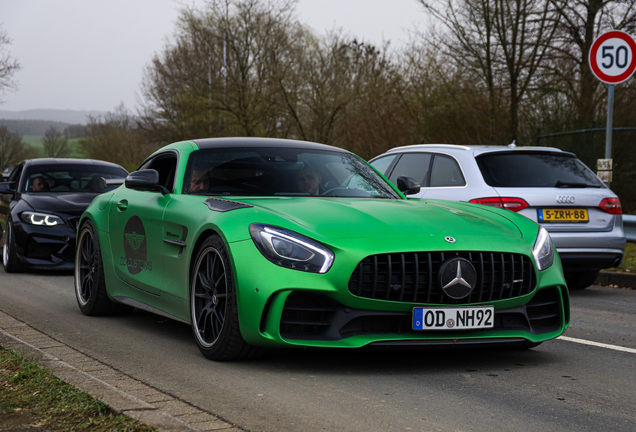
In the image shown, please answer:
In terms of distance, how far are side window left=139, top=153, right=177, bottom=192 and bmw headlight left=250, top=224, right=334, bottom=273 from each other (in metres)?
1.62

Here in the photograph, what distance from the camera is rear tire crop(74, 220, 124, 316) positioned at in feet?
22.7

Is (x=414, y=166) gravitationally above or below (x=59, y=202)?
above

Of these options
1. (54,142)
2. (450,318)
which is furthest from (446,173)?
(54,142)

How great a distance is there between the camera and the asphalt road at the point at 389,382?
3.78 meters

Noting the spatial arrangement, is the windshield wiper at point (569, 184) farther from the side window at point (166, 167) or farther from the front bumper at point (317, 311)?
the front bumper at point (317, 311)

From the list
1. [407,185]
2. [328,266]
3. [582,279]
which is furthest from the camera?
[582,279]

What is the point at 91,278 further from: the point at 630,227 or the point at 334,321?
the point at 630,227

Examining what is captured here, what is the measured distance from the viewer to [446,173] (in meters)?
9.34

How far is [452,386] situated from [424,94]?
18.1 meters

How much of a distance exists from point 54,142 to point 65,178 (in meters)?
84.2

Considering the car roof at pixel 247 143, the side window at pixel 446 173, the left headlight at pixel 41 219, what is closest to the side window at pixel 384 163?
the side window at pixel 446 173

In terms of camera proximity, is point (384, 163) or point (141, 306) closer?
point (141, 306)

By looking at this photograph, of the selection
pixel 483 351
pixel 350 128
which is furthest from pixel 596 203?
pixel 350 128

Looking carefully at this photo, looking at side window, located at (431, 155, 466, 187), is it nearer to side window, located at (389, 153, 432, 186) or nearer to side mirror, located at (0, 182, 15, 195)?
side window, located at (389, 153, 432, 186)
